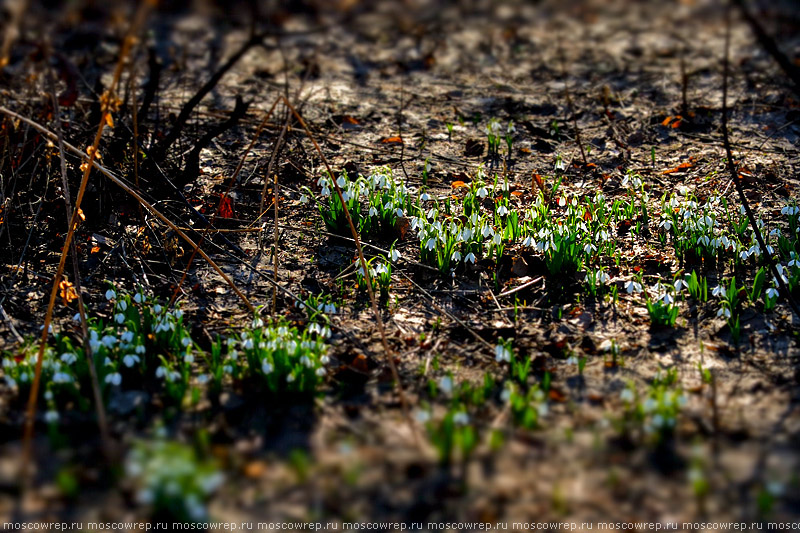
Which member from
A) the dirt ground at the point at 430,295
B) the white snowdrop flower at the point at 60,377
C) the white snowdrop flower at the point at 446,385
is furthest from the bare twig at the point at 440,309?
the white snowdrop flower at the point at 60,377

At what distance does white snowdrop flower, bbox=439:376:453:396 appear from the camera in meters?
2.58

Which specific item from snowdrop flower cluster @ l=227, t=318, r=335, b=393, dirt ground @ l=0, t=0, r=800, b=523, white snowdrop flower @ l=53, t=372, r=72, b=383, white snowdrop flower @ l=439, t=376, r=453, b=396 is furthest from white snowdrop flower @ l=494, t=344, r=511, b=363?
white snowdrop flower @ l=53, t=372, r=72, b=383

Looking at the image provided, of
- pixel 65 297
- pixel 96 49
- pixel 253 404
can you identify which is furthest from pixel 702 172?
pixel 96 49

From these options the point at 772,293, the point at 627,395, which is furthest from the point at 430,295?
the point at 772,293

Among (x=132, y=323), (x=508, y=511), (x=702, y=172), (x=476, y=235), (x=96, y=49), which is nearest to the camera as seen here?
(x=508, y=511)

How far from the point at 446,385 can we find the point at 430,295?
0.92m

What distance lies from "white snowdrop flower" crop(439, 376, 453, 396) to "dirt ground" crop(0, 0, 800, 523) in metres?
0.08

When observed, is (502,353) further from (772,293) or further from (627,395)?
(772,293)

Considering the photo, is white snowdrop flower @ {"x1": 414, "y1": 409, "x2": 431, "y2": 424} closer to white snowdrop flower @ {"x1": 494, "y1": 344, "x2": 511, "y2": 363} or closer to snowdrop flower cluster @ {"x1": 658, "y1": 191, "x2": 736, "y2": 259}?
white snowdrop flower @ {"x1": 494, "y1": 344, "x2": 511, "y2": 363}

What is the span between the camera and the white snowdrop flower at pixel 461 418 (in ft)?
7.79

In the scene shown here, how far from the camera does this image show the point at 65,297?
3146 millimetres

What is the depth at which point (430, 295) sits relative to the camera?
11.3 feet

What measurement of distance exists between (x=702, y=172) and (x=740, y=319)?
179 cm

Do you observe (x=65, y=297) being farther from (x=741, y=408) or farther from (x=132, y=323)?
(x=741, y=408)
